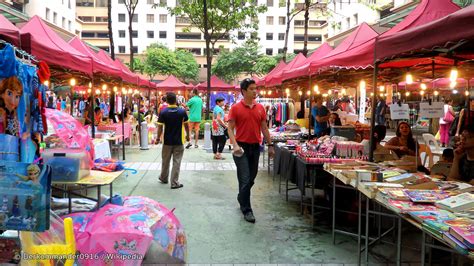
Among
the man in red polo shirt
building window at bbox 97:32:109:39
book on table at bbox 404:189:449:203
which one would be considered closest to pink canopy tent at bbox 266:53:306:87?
the man in red polo shirt

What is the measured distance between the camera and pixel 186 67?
4862 centimetres

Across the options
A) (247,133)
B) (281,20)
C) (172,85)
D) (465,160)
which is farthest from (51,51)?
(281,20)

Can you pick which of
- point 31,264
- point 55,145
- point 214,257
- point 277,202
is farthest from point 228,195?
point 31,264

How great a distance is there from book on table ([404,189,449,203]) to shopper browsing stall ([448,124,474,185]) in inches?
71.6

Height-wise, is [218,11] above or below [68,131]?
above

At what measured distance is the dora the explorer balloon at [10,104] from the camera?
10.5 ft

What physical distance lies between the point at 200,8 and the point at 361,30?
1406 centimetres

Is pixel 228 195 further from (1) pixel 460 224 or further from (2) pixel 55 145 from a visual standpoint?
(1) pixel 460 224

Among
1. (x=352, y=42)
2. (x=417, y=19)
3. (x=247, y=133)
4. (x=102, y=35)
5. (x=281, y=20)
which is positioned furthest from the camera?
(x=281, y=20)

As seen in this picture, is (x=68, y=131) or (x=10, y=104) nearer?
(x=10, y=104)

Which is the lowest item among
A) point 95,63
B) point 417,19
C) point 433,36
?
point 433,36

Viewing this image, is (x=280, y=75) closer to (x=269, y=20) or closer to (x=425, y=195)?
(x=425, y=195)

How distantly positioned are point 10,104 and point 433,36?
398cm

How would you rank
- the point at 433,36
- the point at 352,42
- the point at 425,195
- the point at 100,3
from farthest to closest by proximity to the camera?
the point at 100,3 → the point at 352,42 → the point at 433,36 → the point at 425,195
